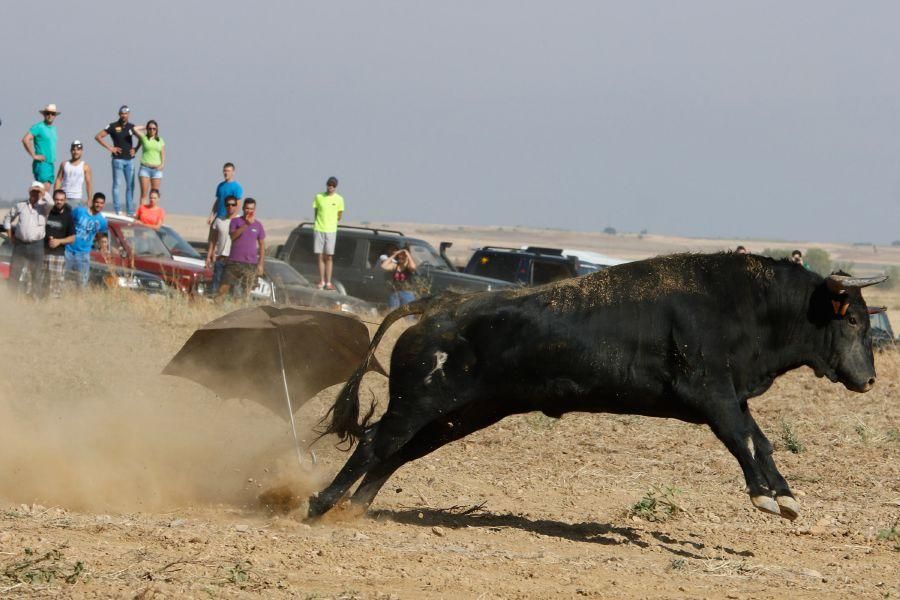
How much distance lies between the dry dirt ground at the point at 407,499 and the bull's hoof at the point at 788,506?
31cm

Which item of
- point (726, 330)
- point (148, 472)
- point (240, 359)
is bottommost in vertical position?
point (148, 472)

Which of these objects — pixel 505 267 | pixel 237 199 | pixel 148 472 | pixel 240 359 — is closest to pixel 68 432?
pixel 148 472

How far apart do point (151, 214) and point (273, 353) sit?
1171 cm

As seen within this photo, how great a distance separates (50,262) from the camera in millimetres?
16672

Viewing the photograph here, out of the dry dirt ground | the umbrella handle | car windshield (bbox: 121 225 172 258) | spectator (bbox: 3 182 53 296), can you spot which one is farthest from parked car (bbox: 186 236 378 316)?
the umbrella handle

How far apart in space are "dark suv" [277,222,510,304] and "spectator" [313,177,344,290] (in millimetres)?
774

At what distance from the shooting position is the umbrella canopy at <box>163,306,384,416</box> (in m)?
9.56

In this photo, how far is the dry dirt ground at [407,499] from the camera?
6.83 meters

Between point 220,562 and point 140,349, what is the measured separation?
30.1ft

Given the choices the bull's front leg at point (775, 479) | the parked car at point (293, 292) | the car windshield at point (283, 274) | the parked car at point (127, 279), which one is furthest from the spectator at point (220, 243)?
the bull's front leg at point (775, 479)

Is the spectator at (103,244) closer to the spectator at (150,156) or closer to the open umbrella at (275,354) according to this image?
the spectator at (150,156)

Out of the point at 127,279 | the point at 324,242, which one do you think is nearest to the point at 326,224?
the point at 324,242

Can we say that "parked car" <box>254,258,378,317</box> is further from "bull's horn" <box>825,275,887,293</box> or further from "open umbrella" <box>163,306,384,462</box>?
"bull's horn" <box>825,275,887,293</box>

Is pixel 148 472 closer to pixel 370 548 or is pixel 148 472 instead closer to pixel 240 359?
pixel 240 359
